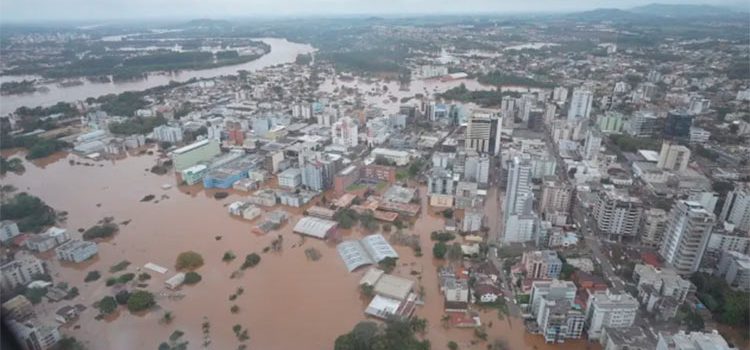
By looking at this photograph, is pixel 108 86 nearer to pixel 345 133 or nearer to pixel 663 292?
pixel 345 133

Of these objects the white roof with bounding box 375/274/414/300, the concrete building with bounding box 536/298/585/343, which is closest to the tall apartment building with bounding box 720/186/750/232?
the concrete building with bounding box 536/298/585/343

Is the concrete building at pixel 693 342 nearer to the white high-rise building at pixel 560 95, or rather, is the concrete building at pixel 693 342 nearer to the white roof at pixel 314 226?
the white roof at pixel 314 226

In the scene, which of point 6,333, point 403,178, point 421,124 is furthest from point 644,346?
point 421,124

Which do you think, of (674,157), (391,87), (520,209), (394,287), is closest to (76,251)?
(394,287)

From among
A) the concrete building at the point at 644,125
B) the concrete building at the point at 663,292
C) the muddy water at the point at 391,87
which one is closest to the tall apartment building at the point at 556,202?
the concrete building at the point at 663,292

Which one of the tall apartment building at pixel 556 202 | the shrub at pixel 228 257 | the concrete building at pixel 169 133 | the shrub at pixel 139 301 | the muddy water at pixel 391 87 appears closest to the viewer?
the shrub at pixel 139 301

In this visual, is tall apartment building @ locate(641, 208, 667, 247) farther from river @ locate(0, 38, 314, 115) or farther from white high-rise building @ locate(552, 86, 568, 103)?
river @ locate(0, 38, 314, 115)
